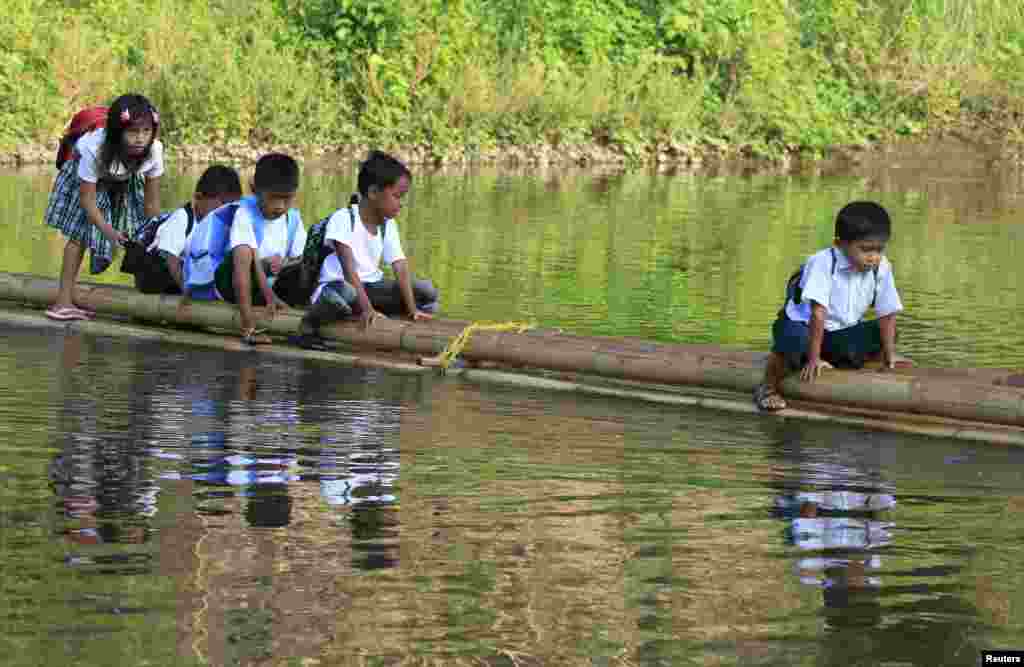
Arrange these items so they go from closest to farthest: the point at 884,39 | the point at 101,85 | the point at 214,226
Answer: the point at 214,226 < the point at 101,85 < the point at 884,39

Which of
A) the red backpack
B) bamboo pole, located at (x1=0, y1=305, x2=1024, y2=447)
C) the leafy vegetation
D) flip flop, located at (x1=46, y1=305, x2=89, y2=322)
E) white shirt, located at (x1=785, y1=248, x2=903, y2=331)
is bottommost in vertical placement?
bamboo pole, located at (x1=0, y1=305, x2=1024, y2=447)

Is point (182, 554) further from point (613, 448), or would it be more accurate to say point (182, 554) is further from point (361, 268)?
point (361, 268)

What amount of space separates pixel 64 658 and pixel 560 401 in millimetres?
4463

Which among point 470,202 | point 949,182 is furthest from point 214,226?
point 949,182

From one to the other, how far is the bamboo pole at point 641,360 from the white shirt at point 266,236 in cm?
38

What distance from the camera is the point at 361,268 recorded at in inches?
406

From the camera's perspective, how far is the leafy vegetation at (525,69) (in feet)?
85.3

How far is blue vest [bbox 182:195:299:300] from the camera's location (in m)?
10.6

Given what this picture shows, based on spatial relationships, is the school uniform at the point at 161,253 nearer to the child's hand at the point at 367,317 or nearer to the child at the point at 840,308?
the child's hand at the point at 367,317

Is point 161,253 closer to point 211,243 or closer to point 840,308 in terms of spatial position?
point 211,243

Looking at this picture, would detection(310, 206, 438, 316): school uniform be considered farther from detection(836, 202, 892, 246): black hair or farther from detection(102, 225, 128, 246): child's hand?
detection(836, 202, 892, 246): black hair

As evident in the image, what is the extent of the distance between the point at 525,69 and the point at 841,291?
20.0 metres

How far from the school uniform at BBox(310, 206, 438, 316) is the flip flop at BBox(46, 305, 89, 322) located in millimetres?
1509

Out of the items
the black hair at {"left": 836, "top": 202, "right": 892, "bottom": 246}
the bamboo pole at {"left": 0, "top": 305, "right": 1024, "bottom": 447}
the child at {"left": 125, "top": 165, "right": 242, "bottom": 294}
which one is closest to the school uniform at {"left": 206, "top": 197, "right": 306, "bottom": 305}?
the bamboo pole at {"left": 0, "top": 305, "right": 1024, "bottom": 447}
